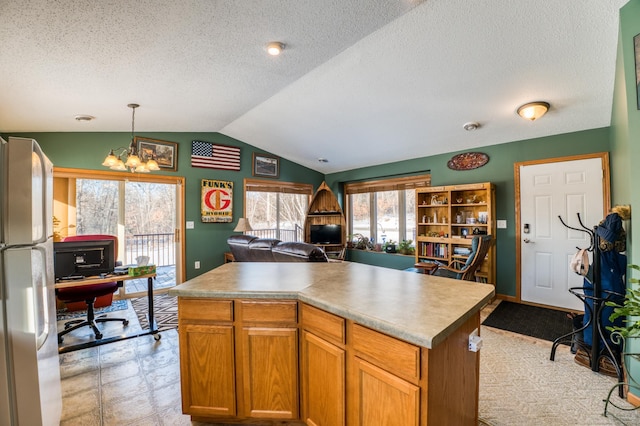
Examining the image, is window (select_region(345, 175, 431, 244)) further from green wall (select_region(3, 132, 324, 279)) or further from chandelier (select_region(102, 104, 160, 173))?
chandelier (select_region(102, 104, 160, 173))

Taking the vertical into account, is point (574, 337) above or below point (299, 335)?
below

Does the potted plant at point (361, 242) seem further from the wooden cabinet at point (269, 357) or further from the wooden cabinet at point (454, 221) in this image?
the wooden cabinet at point (269, 357)

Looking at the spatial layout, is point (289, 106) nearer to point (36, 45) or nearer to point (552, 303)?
point (36, 45)

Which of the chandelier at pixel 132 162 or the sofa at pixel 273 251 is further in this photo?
the sofa at pixel 273 251

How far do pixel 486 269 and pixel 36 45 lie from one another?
5.42 metres

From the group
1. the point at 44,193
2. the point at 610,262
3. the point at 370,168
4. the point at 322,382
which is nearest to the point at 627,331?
the point at 610,262

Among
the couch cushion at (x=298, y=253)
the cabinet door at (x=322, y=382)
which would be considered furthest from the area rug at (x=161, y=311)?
the cabinet door at (x=322, y=382)

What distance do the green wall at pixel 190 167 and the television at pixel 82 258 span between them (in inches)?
82.2

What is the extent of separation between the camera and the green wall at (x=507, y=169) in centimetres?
359

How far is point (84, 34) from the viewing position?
6.28ft

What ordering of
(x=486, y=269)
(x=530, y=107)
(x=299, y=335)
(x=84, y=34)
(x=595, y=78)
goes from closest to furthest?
(x=299, y=335) < (x=84, y=34) < (x=595, y=78) < (x=530, y=107) < (x=486, y=269)

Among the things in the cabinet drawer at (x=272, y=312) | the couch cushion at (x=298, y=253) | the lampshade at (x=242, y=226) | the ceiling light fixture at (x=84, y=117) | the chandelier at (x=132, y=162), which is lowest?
the cabinet drawer at (x=272, y=312)

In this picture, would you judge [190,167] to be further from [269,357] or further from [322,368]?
[322,368]

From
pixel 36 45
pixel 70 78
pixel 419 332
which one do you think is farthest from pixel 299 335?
pixel 70 78
